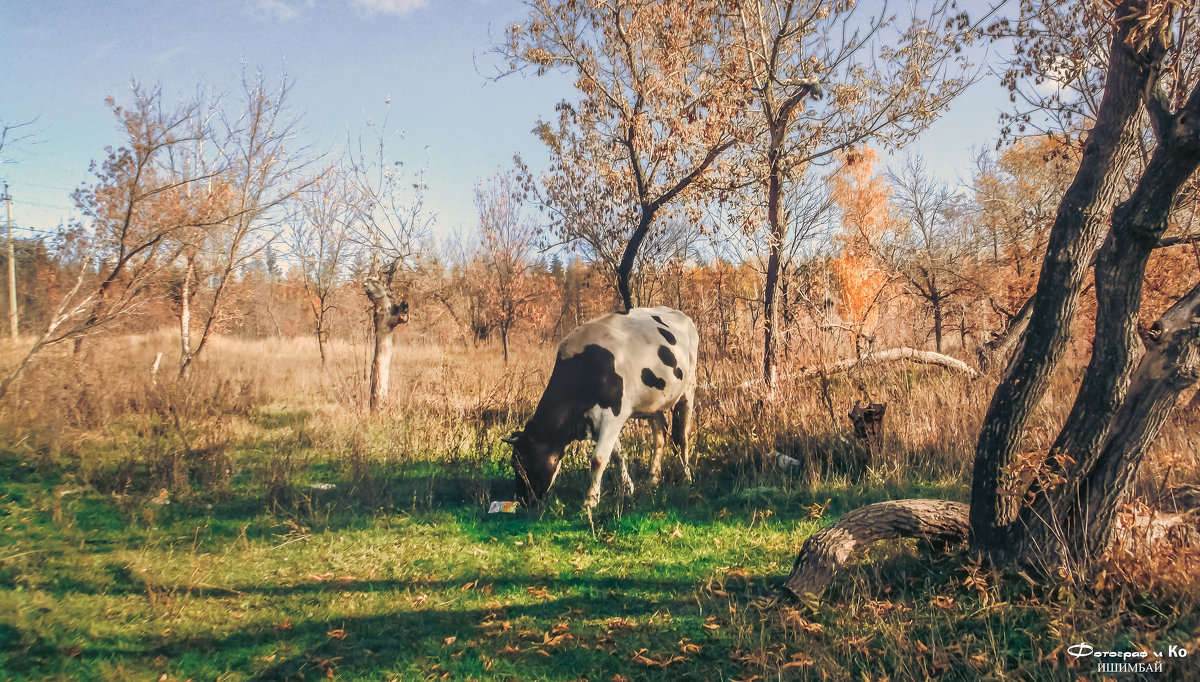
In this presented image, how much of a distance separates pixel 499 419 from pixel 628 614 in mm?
6358

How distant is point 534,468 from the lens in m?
7.33

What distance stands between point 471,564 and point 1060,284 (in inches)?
210

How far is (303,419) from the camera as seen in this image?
1190 cm

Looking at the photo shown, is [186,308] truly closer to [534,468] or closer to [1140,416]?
[534,468]

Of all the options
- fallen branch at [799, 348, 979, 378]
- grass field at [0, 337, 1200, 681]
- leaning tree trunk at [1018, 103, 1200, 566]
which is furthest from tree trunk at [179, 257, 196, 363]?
leaning tree trunk at [1018, 103, 1200, 566]

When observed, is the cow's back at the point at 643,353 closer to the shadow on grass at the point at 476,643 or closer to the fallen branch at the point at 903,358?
the fallen branch at the point at 903,358

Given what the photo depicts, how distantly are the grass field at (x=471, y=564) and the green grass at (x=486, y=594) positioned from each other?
0.02m

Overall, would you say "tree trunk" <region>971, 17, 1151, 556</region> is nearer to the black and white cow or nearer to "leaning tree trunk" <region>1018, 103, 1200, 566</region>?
"leaning tree trunk" <region>1018, 103, 1200, 566</region>

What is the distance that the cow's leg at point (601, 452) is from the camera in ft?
24.0

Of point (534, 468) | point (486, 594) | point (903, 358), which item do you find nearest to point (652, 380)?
point (534, 468)

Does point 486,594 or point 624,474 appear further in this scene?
point 624,474

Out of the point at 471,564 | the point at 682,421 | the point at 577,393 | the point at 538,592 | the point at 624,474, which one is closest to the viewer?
the point at 538,592

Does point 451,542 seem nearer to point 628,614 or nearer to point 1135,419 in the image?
point 628,614

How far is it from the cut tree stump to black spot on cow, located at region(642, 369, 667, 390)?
3.55 m
